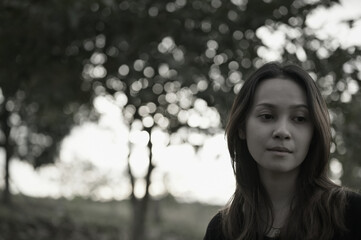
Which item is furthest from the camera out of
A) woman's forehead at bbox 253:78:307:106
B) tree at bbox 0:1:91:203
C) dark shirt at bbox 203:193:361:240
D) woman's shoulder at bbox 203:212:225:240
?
tree at bbox 0:1:91:203

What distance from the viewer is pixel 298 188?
2.08m

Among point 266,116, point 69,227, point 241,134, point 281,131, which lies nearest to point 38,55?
point 241,134

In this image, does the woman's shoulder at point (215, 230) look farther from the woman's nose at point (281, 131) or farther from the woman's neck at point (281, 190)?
the woman's nose at point (281, 131)

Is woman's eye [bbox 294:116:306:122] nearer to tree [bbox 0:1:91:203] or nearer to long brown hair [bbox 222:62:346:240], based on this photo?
long brown hair [bbox 222:62:346:240]

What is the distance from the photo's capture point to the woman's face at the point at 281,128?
197 centimetres

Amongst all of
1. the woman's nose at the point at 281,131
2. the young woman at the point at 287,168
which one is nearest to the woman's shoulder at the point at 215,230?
the young woman at the point at 287,168

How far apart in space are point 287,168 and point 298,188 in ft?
0.45

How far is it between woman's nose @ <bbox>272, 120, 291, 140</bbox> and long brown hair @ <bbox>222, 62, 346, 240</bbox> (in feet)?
0.36

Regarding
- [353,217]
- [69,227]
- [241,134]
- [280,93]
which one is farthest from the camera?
[69,227]

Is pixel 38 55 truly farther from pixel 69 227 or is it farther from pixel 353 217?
pixel 69 227

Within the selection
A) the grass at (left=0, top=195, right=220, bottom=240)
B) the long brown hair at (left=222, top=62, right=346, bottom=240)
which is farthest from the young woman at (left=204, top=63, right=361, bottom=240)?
the grass at (left=0, top=195, right=220, bottom=240)

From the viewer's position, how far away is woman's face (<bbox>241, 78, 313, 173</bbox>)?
1974 millimetres

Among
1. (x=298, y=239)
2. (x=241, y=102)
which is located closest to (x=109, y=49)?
(x=241, y=102)

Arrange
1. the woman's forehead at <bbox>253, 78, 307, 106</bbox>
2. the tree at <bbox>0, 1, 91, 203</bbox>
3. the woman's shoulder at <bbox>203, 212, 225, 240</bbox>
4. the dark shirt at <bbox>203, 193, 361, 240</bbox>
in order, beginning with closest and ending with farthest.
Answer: the dark shirt at <bbox>203, 193, 361, 240</bbox>
the woman's forehead at <bbox>253, 78, 307, 106</bbox>
the woman's shoulder at <bbox>203, 212, 225, 240</bbox>
the tree at <bbox>0, 1, 91, 203</bbox>
